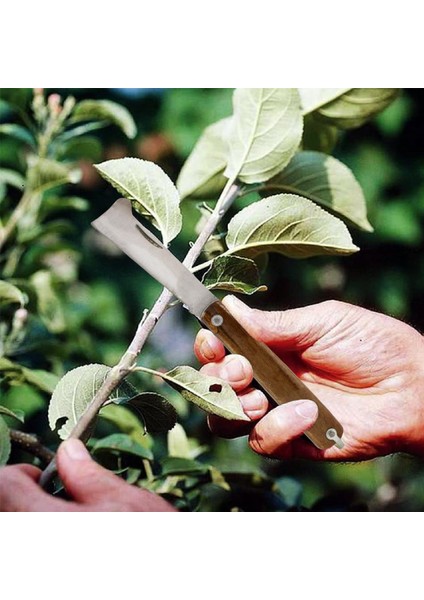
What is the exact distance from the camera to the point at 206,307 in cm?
67

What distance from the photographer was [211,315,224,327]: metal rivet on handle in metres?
0.68

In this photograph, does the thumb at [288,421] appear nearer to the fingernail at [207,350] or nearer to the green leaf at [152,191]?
the fingernail at [207,350]

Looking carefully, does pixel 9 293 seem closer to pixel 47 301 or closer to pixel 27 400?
pixel 47 301

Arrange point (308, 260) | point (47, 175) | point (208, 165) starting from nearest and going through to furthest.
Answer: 1. point (208, 165)
2. point (47, 175)
3. point (308, 260)

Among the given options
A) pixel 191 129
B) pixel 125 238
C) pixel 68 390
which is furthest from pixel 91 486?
pixel 191 129

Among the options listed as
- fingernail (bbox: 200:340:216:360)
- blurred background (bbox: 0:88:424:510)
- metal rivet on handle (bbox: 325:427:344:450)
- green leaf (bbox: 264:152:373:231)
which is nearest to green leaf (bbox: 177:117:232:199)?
green leaf (bbox: 264:152:373:231)

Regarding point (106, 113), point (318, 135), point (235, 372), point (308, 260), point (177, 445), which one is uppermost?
point (106, 113)

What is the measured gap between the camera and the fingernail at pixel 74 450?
1.95 ft

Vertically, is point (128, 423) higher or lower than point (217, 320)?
lower

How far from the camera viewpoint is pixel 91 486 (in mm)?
604

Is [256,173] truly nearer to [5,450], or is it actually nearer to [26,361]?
[5,450]

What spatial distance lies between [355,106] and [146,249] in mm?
294

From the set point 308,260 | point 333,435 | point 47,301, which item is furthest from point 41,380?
point 308,260
